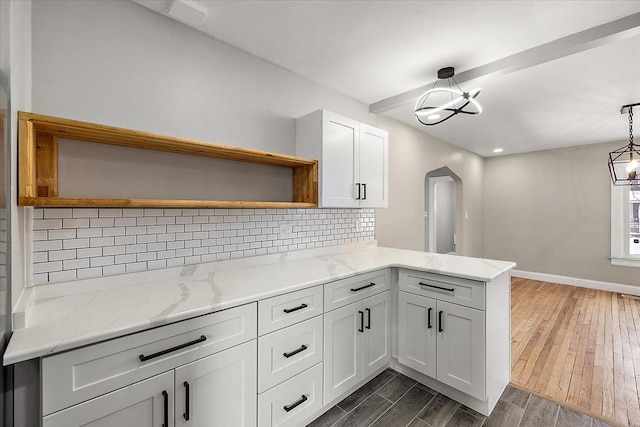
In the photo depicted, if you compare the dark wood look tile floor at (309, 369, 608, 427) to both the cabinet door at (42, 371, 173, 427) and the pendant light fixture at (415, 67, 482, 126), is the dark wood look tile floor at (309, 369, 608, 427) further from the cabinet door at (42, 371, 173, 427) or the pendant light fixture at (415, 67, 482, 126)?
the pendant light fixture at (415, 67, 482, 126)

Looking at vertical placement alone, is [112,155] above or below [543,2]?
below

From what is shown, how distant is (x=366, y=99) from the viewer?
120 inches

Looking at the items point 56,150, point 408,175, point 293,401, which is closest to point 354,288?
point 293,401

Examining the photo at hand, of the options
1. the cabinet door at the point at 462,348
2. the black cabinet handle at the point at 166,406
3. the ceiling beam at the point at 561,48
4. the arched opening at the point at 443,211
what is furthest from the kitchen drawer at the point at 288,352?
the arched opening at the point at 443,211

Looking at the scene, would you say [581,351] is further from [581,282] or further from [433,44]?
[433,44]

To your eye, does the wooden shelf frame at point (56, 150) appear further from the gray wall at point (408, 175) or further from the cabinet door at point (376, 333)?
the gray wall at point (408, 175)

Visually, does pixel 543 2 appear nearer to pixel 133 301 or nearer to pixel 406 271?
pixel 406 271

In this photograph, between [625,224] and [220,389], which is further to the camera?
[625,224]

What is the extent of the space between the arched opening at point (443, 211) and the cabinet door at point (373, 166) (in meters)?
2.56

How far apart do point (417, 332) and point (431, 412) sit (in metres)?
0.50

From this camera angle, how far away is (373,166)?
8.80 ft

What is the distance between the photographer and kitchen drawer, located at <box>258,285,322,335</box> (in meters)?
1.45

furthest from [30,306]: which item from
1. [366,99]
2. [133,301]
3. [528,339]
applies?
[528,339]

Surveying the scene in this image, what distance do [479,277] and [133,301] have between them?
1.94m
